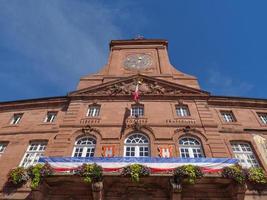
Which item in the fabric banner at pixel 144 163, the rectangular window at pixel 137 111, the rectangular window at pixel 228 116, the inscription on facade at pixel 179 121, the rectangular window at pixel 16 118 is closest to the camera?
the fabric banner at pixel 144 163

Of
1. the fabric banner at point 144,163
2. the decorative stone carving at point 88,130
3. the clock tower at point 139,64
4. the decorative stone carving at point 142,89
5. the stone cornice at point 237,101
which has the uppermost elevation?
the clock tower at point 139,64

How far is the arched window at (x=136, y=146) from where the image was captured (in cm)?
1512

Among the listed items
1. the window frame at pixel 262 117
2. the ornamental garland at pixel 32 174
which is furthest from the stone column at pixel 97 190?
the window frame at pixel 262 117

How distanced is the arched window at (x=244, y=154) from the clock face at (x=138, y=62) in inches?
419

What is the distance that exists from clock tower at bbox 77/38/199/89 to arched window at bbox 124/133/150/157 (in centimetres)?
671

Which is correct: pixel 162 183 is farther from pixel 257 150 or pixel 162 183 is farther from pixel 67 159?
pixel 257 150

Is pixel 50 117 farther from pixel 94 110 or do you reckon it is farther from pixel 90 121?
pixel 90 121

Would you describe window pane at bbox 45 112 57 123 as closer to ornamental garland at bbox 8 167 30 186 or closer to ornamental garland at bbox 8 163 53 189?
ornamental garland at bbox 8 167 30 186

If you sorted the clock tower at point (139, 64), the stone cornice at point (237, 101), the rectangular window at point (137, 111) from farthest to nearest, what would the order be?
the clock tower at point (139, 64) < the stone cornice at point (237, 101) < the rectangular window at point (137, 111)

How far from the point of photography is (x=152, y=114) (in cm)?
1738

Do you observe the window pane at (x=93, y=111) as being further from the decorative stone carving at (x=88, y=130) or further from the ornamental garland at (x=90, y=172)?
the ornamental garland at (x=90, y=172)

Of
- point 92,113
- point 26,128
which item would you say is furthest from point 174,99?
point 26,128

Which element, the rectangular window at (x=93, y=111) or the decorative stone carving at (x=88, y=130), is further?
the rectangular window at (x=93, y=111)

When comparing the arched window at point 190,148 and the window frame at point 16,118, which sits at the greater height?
the window frame at point 16,118
